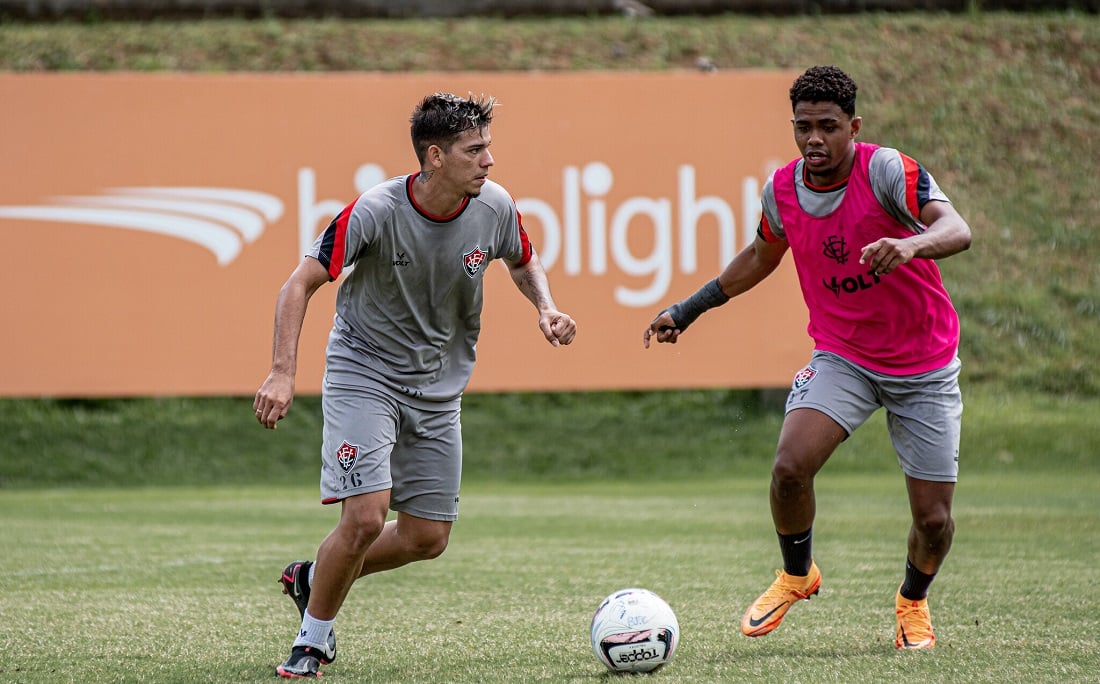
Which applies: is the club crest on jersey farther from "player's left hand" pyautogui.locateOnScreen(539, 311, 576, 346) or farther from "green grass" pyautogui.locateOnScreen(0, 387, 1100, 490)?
"green grass" pyautogui.locateOnScreen(0, 387, 1100, 490)

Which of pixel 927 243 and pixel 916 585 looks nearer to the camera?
pixel 927 243

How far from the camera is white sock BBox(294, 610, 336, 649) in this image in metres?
5.27

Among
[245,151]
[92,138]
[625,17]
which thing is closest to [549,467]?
[245,151]

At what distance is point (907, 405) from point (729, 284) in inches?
42.4

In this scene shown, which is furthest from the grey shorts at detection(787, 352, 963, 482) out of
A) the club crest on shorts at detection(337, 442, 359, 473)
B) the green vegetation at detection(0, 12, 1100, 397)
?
the green vegetation at detection(0, 12, 1100, 397)

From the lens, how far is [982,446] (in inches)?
650

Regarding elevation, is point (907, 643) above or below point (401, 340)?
below

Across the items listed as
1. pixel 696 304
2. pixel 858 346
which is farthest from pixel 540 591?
pixel 858 346

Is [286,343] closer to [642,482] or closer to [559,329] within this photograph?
[559,329]

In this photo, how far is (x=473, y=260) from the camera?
5.70m

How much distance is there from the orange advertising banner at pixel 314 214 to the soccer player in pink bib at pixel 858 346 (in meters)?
9.23

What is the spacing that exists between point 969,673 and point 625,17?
17717 mm

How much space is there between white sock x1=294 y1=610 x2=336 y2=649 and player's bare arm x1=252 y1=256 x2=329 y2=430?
0.87 m

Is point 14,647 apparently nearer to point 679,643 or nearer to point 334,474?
point 334,474
